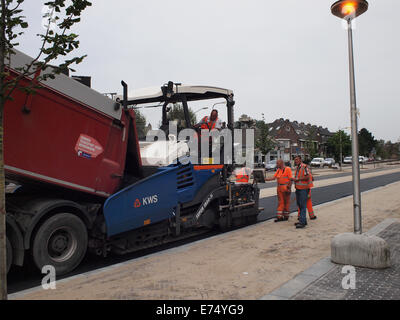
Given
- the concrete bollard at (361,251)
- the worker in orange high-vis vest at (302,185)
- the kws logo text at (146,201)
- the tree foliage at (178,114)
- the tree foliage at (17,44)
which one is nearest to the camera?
the tree foliage at (17,44)

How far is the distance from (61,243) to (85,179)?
0.92m

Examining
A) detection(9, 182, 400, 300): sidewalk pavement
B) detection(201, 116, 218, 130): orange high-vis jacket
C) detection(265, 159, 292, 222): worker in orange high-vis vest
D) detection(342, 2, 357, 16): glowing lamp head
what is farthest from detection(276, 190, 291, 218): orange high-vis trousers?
detection(342, 2, 357, 16): glowing lamp head

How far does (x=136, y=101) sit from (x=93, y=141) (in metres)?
2.05

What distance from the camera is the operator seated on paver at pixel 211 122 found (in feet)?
22.9

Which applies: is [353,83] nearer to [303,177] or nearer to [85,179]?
[303,177]

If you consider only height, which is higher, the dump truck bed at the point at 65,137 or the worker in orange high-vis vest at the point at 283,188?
the dump truck bed at the point at 65,137

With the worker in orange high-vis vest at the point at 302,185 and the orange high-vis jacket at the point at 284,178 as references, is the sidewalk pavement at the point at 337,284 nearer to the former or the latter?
the worker in orange high-vis vest at the point at 302,185

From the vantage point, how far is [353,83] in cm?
507

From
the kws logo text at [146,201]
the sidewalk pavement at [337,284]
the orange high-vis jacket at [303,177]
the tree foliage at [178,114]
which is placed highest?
the tree foliage at [178,114]

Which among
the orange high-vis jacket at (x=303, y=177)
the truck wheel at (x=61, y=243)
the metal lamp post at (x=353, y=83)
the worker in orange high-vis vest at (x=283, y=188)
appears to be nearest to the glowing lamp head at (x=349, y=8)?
the metal lamp post at (x=353, y=83)

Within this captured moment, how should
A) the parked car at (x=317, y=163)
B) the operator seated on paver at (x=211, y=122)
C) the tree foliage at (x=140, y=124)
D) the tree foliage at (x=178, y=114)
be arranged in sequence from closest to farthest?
the tree foliage at (x=140, y=124)
the tree foliage at (x=178, y=114)
the operator seated on paver at (x=211, y=122)
the parked car at (x=317, y=163)

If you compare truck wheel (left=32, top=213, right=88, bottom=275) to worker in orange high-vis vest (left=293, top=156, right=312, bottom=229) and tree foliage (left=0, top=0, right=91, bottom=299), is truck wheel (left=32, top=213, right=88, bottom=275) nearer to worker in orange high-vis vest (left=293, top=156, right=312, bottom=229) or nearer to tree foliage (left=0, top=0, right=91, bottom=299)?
tree foliage (left=0, top=0, right=91, bottom=299)

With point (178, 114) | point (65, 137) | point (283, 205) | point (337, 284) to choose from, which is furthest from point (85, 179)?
point (283, 205)
